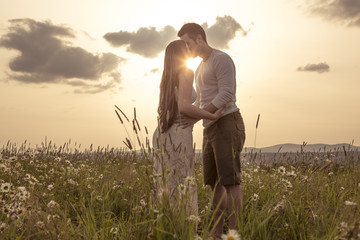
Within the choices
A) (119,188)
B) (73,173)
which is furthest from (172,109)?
(73,173)

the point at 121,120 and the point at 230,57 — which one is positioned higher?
the point at 230,57

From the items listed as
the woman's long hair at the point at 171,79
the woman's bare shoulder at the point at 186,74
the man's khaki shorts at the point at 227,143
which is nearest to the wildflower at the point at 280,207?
the man's khaki shorts at the point at 227,143

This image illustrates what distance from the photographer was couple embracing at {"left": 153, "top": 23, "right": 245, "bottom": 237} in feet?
12.3

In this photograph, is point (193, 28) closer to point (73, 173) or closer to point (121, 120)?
point (121, 120)

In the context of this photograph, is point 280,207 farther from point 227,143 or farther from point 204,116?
point 204,116

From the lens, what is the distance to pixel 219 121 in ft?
13.8

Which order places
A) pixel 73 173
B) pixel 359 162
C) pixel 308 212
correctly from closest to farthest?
pixel 308 212
pixel 73 173
pixel 359 162

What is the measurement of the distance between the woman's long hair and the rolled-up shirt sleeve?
1.66ft

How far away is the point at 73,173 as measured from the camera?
6.90 metres

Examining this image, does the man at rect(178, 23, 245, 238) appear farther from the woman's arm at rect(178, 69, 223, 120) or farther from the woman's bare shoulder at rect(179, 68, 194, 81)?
the woman's bare shoulder at rect(179, 68, 194, 81)

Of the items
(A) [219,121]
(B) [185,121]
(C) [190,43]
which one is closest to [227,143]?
(A) [219,121]

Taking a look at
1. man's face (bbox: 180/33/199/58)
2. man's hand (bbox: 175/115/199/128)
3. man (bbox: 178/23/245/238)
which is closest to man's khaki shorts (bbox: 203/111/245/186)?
man (bbox: 178/23/245/238)

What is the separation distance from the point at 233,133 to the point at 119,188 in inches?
94.2

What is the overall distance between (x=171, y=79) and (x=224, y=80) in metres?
0.73
